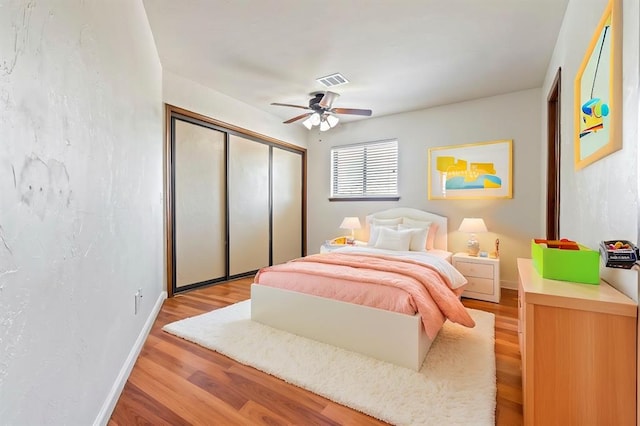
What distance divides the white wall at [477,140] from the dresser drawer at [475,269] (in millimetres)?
516

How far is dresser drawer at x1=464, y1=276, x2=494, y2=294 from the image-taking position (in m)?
3.40

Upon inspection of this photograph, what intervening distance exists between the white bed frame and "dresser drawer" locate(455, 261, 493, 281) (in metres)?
1.75

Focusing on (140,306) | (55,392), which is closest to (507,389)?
(55,392)

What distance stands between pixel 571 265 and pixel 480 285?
235 centimetres

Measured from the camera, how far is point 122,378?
1747mm

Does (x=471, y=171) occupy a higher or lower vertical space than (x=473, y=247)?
higher

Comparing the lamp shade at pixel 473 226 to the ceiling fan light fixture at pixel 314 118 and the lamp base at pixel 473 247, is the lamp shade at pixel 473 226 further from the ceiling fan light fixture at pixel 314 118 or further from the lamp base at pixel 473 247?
the ceiling fan light fixture at pixel 314 118

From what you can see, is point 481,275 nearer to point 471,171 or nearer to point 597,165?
point 471,171

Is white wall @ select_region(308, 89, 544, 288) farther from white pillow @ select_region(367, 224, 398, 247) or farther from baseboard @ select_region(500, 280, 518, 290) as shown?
white pillow @ select_region(367, 224, 398, 247)

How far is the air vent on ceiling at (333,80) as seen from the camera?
3.35m

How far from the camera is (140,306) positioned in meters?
2.30

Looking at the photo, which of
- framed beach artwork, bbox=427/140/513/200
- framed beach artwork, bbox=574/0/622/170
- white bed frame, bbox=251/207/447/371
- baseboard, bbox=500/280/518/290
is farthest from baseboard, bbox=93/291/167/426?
baseboard, bbox=500/280/518/290

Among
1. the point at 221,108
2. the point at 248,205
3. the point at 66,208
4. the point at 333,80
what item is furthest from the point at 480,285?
the point at 221,108

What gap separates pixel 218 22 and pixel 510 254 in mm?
4180
